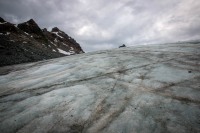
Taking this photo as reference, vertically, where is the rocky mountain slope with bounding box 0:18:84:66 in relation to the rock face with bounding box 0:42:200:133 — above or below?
above

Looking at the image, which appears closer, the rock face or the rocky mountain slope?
the rock face

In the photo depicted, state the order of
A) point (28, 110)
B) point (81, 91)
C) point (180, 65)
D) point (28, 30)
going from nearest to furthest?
point (28, 110) → point (81, 91) → point (180, 65) → point (28, 30)

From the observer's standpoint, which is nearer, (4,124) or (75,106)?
(4,124)

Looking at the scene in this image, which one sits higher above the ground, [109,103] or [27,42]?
[27,42]

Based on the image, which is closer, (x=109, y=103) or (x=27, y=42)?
(x=109, y=103)

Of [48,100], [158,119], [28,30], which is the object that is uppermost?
[28,30]

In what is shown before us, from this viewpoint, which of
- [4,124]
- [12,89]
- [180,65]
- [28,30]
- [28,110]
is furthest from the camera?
[28,30]

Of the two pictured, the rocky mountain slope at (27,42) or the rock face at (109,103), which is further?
the rocky mountain slope at (27,42)

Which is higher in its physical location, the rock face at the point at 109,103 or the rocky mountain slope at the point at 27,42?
the rocky mountain slope at the point at 27,42

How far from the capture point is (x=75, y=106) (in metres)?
3.33

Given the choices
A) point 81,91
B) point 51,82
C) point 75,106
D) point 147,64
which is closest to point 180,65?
point 147,64

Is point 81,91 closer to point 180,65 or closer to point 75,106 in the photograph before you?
point 75,106

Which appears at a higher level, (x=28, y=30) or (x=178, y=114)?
(x=28, y=30)

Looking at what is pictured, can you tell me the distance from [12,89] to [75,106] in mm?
2414
